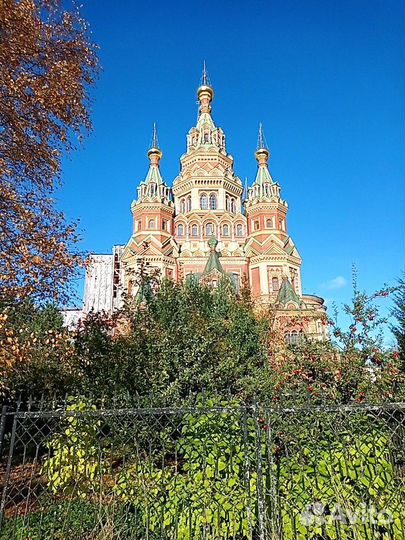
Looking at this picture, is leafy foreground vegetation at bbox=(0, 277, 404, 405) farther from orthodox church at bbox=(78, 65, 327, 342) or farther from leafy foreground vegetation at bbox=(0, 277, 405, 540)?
orthodox church at bbox=(78, 65, 327, 342)

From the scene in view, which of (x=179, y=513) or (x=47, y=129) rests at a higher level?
(x=47, y=129)

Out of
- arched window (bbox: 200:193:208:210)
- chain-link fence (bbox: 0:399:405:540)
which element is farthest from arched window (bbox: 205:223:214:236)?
chain-link fence (bbox: 0:399:405:540)

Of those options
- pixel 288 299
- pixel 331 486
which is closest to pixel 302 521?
pixel 331 486

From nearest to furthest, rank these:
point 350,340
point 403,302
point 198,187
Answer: point 350,340
point 403,302
point 198,187

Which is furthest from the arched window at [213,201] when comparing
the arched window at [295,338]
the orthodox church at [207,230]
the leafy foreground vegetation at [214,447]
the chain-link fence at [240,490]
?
the chain-link fence at [240,490]

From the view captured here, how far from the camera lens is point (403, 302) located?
1113 centimetres

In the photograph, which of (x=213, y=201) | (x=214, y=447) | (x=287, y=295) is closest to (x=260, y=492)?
(x=214, y=447)

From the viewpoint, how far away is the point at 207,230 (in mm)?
37406

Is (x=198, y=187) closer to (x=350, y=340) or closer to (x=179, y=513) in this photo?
(x=350, y=340)

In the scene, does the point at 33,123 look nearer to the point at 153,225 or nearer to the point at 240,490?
the point at 240,490

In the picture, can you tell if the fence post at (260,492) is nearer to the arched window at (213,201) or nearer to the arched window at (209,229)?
the arched window at (209,229)

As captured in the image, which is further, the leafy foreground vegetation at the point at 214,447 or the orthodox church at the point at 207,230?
the orthodox church at the point at 207,230

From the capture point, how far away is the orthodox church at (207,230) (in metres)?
34.9

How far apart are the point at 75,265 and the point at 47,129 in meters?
2.31
